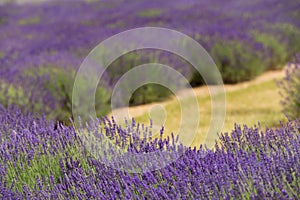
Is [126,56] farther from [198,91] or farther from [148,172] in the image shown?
[148,172]

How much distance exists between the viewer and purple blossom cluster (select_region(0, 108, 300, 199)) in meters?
2.29

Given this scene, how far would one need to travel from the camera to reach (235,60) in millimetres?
8297

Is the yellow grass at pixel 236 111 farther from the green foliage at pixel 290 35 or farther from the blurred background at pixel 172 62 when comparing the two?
the green foliage at pixel 290 35

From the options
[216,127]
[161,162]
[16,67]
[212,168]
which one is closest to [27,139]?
[161,162]

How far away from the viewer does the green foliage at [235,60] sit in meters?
8.25

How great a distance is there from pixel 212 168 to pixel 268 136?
1.95 feet

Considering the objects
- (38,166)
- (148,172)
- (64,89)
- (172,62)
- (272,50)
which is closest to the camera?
(148,172)

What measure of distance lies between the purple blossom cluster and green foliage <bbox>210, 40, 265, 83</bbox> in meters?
5.07

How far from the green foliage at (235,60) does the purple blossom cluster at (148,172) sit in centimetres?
507

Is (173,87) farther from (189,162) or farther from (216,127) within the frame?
(189,162)

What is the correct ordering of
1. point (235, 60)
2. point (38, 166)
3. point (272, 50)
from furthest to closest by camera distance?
point (272, 50), point (235, 60), point (38, 166)

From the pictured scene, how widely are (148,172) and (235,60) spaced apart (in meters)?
5.98

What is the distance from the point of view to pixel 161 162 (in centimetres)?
277

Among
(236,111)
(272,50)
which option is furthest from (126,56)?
(272,50)
